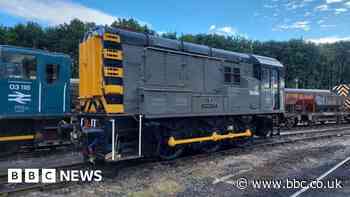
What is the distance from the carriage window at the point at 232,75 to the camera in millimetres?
11875

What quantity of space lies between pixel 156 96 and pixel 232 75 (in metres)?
3.82

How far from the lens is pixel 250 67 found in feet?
42.9

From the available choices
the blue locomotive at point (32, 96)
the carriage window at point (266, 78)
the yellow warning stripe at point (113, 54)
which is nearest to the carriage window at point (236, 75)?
the carriage window at point (266, 78)

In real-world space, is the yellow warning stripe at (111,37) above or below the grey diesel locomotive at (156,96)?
above

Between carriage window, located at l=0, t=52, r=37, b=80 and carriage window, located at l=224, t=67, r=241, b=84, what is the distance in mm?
6465

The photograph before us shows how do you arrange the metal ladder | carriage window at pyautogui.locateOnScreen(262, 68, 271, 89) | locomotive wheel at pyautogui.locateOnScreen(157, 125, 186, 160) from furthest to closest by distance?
carriage window at pyautogui.locateOnScreen(262, 68, 271, 89) < locomotive wheel at pyautogui.locateOnScreen(157, 125, 186, 160) < the metal ladder

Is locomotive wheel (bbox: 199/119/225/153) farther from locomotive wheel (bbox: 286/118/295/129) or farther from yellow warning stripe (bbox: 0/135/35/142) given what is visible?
locomotive wheel (bbox: 286/118/295/129)

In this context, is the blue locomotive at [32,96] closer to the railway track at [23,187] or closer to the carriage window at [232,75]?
the railway track at [23,187]

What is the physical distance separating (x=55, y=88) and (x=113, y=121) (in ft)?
15.3

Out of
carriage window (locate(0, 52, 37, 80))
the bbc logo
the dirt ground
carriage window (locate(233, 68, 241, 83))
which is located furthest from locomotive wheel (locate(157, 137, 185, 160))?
carriage window (locate(0, 52, 37, 80))

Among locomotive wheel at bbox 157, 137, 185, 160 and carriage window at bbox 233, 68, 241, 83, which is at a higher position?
carriage window at bbox 233, 68, 241, 83

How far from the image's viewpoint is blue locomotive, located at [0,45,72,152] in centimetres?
1077

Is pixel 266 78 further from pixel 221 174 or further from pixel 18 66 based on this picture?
pixel 18 66

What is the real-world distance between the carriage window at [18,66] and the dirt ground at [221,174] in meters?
5.08
